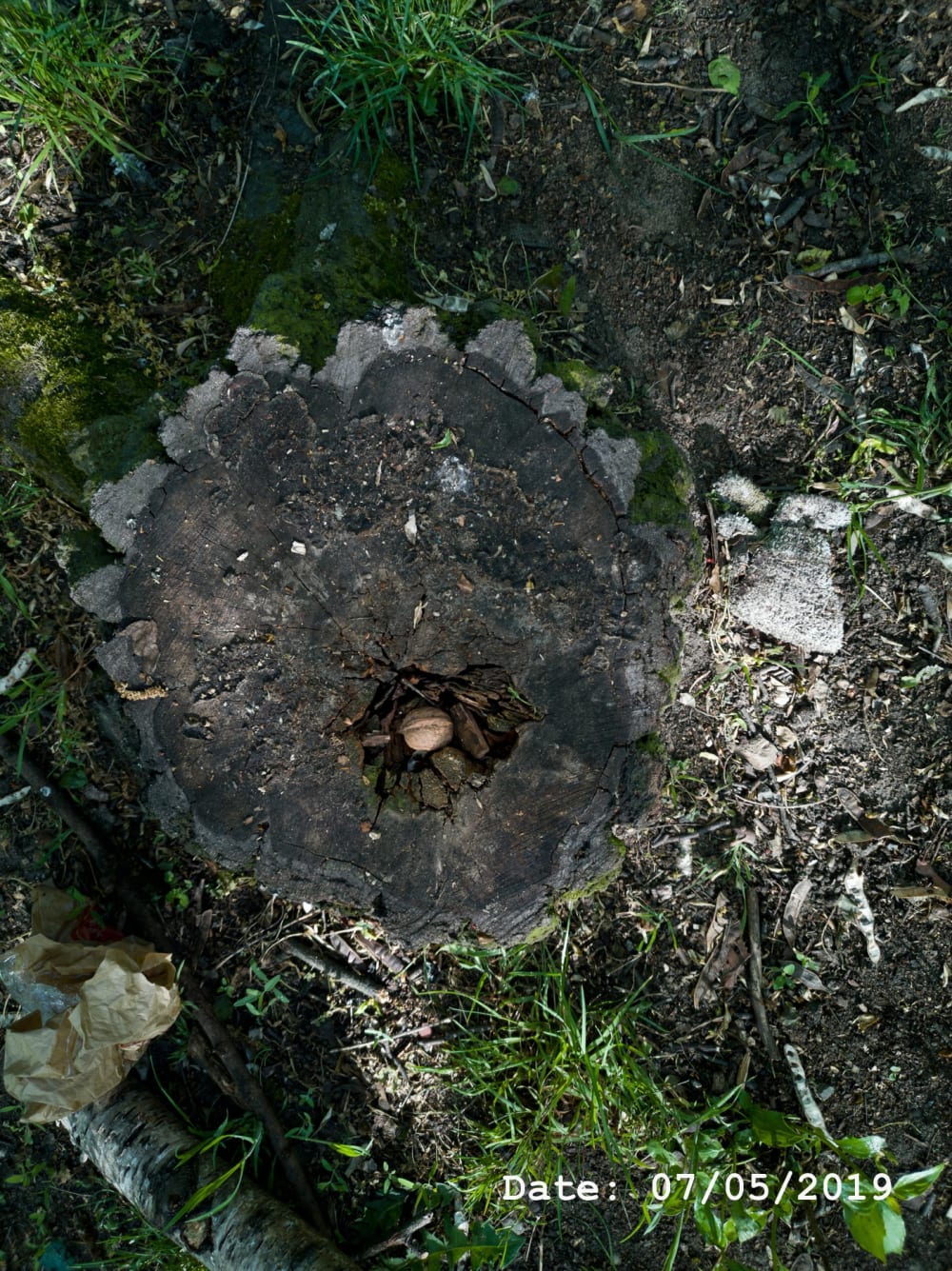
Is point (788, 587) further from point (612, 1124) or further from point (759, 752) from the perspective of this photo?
point (612, 1124)

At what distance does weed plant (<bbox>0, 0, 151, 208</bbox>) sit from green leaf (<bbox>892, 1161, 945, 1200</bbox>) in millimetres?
3788

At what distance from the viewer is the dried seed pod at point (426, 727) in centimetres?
188

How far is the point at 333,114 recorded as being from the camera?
96.4 inches

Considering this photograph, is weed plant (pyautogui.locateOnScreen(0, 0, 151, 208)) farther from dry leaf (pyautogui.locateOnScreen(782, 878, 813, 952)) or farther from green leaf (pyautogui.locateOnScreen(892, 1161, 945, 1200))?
green leaf (pyautogui.locateOnScreen(892, 1161, 945, 1200))

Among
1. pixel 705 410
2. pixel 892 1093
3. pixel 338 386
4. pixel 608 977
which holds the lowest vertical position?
pixel 892 1093

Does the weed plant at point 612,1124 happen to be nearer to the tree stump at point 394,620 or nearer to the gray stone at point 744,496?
the tree stump at point 394,620

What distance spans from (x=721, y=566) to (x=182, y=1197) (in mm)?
2437

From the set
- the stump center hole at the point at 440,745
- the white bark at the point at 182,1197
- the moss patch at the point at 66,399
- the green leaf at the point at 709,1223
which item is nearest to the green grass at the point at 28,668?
the moss patch at the point at 66,399

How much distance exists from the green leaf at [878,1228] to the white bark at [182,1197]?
4.62ft

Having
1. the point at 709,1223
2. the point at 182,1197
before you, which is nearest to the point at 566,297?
the point at 709,1223

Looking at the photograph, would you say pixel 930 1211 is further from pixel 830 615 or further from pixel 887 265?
pixel 887 265

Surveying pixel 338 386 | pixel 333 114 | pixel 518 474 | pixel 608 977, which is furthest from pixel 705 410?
pixel 608 977

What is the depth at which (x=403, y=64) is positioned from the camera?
2270 mm

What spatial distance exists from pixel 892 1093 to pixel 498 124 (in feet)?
10.5
